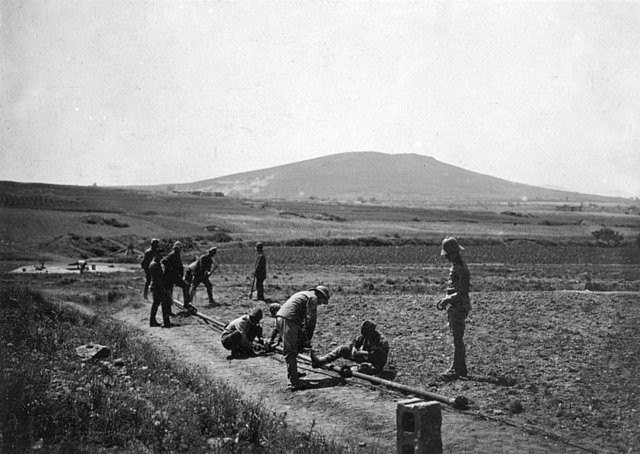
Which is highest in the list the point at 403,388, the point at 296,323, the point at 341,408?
the point at 296,323

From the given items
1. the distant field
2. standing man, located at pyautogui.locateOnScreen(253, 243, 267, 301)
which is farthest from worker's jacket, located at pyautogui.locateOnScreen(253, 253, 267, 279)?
the distant field

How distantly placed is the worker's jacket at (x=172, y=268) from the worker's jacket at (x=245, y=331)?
4756mm

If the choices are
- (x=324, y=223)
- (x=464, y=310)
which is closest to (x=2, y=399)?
(x=464, y=310)

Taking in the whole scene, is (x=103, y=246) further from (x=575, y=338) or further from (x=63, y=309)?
(x=575, y=338)

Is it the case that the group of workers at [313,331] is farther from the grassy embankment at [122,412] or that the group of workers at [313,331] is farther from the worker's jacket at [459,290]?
the grassy embankment at [122,412]

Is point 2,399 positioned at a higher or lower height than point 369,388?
higher

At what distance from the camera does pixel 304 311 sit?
10.9 m

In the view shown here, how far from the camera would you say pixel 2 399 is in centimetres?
746

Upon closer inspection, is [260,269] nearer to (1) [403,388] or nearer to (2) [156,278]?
(2) [156,278]

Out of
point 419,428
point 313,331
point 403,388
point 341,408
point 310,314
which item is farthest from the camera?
point 313,331

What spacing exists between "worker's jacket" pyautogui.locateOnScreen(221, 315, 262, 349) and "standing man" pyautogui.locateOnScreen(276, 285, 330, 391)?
2.30 m

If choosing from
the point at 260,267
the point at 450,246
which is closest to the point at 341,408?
the point at 450,246

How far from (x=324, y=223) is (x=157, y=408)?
224 ft

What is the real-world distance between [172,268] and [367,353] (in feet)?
27.5
